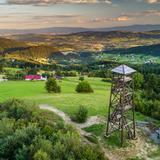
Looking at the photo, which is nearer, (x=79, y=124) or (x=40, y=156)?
(x=40, y=156)

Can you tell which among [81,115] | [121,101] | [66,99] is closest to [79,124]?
[81,115]

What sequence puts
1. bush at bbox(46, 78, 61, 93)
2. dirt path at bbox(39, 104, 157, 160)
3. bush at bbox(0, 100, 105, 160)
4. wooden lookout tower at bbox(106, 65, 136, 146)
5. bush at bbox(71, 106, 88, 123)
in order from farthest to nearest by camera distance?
bush at bbox(46, 78, 61, 93), bush at bbox(71, 106, 88, 123), wooden lookout tower at bbox(106, 65, 136, 146), dirt path at bbox(39, 104, 157, 160), bush at bbox(0, 100, 105, 160)

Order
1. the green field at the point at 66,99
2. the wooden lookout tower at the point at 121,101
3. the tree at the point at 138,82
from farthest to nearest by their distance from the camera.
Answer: the tree at the point at 138,82
the green field at the point at 66,99
the wooden lookout tower at the point at 121,101

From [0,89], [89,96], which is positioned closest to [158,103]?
[89,96]

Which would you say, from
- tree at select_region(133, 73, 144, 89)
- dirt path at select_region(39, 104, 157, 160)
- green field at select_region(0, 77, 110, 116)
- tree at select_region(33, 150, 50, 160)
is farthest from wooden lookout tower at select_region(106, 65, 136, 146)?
tree at select_region(133, 73, 144, 89)

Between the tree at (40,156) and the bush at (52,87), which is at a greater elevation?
the bush at (52,87)

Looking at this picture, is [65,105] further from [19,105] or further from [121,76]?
[121,76]

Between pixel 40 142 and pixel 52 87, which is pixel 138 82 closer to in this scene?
pixel 52 87

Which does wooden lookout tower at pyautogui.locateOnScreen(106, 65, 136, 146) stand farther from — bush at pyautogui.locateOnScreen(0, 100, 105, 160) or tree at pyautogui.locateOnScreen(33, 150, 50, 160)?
tree at pyautogui.locateOnScreen(33, 150, 50, 160)

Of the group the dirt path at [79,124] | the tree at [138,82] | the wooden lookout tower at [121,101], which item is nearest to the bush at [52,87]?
the dirt path at [79,124]

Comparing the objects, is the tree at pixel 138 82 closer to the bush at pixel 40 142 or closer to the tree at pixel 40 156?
the bush at pixel 40 142

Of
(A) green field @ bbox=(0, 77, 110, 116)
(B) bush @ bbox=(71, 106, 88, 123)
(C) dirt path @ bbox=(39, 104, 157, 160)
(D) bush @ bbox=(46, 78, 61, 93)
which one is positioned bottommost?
(C) dirt path @ bbox=(39, 104, 157, 160)
